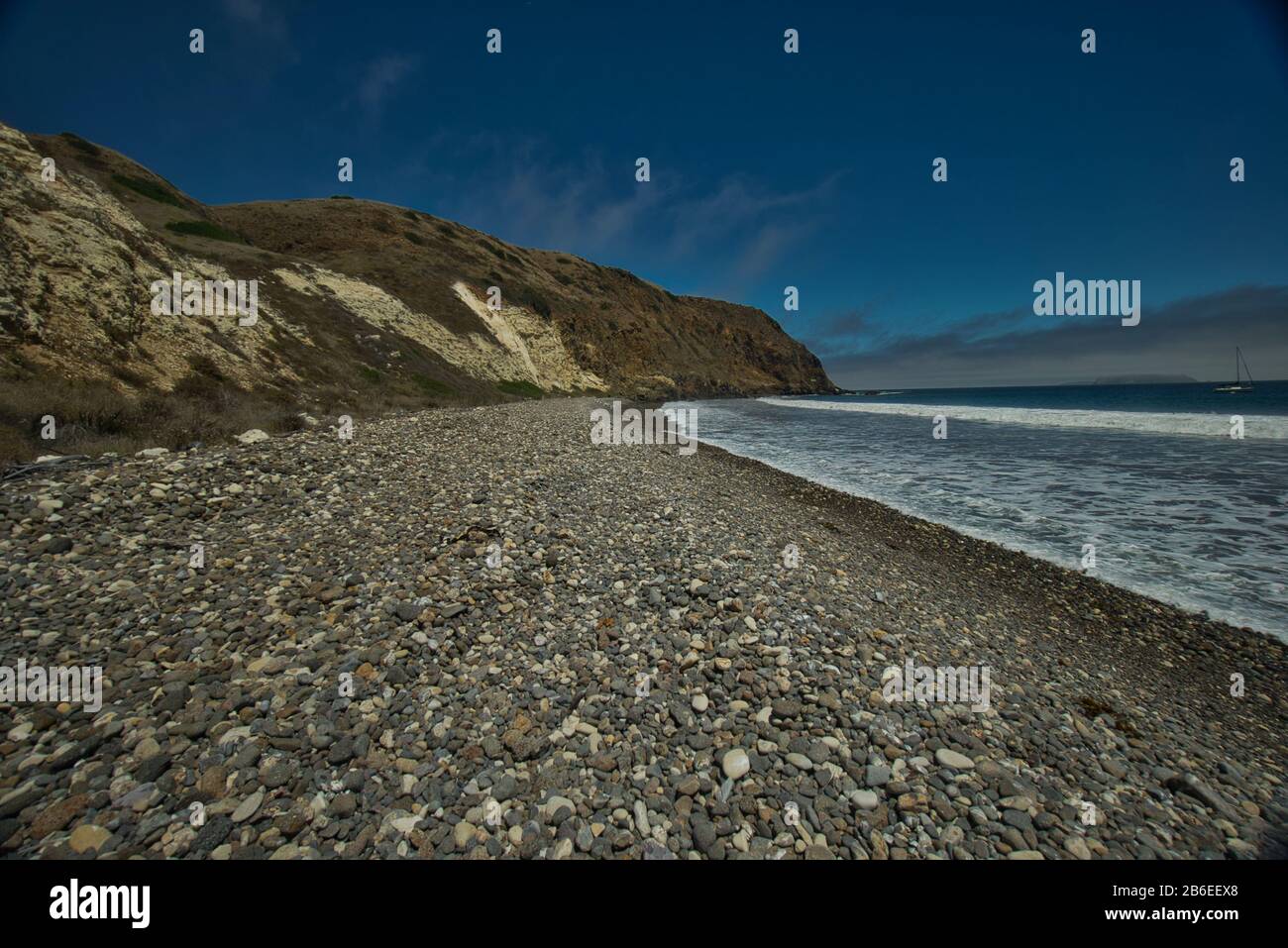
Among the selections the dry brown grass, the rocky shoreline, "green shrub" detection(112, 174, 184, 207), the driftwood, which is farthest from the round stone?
"green shrub" detection(112, 174, 184, 207)

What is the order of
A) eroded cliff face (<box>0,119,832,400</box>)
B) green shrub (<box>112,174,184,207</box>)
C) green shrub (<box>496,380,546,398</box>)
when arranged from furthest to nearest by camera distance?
green shrub (<box>496,380,546,398</box>)
green shrub (<box>112,174,184,207</box>)
eroded cliff face (<box>0,119,832,400</box>)

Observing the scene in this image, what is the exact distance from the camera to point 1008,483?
18.4 metres

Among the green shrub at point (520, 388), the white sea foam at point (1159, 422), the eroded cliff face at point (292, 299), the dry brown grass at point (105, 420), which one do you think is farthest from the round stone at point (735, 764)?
the white sea foam at point (1159, 422)

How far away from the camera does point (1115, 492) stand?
16500 millimetres

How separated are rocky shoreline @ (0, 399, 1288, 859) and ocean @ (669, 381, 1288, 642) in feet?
7.22

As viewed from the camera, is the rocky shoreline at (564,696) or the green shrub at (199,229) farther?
the green shrub at (199,229)

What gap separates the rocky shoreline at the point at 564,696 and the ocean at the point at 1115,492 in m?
2.20

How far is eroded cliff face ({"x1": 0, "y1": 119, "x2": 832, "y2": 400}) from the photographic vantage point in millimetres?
15867

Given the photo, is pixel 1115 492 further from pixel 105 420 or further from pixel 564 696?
pixel 105 420

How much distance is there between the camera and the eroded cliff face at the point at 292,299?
15.9 m

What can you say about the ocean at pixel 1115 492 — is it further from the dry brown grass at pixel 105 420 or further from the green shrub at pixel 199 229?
the green shrub at pixel 199 229

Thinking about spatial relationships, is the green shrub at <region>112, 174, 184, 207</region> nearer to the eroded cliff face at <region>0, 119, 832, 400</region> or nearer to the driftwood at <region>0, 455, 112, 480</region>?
the eroded cliff face at <region>0, 119, 832, 400</region>
